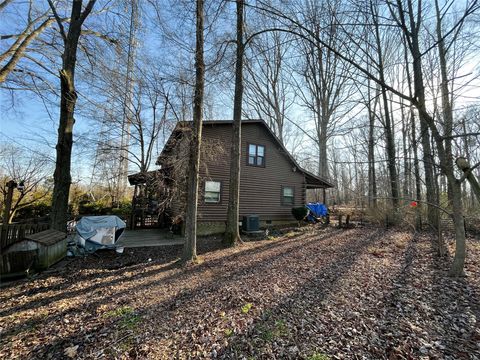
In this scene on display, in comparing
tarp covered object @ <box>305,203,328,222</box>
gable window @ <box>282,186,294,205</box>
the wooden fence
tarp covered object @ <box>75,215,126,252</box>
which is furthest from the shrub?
the wooden fence

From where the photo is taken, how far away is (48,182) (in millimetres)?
12703


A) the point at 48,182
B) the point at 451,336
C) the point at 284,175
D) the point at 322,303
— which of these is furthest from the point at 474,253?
the point at 48,182

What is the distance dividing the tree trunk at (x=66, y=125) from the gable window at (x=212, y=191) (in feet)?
19.6

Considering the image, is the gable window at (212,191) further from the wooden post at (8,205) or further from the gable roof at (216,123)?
the wooden post at (8,205)

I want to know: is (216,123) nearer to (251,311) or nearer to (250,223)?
(250,223)

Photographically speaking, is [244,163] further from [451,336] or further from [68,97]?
[451,336]

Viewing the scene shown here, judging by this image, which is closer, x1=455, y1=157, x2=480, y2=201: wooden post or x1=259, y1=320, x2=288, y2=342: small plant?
x1=259, y1=320, x2=288, y2=342: small plant

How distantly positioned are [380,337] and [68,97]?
10315 millimetres

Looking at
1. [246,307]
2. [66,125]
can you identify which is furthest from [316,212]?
[66,125]

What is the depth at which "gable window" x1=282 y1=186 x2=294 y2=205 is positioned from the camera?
1483 centimetres

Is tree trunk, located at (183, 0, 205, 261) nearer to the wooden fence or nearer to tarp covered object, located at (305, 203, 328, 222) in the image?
the wooden fence

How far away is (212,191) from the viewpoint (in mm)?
11867

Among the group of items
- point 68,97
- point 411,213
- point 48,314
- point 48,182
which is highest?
point 68,97

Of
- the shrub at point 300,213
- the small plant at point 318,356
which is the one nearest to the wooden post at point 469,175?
the small plant at point 318,356
